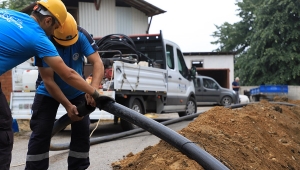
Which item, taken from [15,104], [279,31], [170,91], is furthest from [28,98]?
[279,31]

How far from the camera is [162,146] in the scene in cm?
400

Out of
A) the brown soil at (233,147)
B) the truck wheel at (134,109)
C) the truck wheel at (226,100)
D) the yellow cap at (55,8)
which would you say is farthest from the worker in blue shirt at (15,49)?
the truck wheel at (226,100)

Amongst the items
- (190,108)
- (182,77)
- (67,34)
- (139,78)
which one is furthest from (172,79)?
(67,34)

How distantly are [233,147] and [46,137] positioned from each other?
→ 2195mm

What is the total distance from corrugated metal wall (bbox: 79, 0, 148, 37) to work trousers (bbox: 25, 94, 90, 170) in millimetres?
15359

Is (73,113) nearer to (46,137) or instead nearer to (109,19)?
(46,137)

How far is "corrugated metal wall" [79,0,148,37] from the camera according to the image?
1855cm

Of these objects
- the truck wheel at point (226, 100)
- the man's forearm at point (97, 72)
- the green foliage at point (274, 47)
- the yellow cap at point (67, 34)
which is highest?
the green foliage at point (274, 47)

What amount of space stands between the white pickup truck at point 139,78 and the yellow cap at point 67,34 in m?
3.87

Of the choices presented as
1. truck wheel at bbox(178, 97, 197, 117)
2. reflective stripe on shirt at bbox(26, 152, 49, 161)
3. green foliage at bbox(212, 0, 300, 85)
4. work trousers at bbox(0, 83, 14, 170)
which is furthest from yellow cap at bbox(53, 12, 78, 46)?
green foliage at bbox(212, 0, 300, 85)

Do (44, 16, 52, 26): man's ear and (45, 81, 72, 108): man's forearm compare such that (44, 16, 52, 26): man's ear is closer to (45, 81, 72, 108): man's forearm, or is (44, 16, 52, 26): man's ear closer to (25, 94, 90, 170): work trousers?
(45, 81, 72, 108): man's forearm

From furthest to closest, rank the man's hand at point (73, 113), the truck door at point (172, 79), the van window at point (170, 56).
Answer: the van window at point (170, 56), the truck door at point (172, 79), the man's hand at point (73, 113)

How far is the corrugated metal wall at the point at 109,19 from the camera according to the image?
18547 mm

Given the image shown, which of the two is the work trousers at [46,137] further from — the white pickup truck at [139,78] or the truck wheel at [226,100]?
the truck wheel at [226,100]
